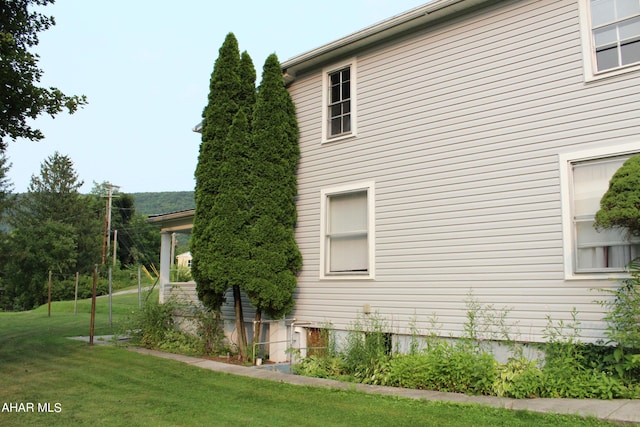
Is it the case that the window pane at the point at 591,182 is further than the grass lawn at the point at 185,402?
Yes

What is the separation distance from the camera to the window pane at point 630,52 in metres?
6.90

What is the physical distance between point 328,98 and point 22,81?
5.86 metres

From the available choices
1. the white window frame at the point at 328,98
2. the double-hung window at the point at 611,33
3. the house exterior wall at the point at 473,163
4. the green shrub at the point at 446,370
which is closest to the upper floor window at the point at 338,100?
the white window frame at the point at 328,98

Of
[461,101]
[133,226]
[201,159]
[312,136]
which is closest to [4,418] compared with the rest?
[201,159]

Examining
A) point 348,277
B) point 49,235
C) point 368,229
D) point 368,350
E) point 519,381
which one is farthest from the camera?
point 49,235

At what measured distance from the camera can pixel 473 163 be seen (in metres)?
8.15

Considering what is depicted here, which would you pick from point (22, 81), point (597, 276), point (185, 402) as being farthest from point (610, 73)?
point (22, 81)

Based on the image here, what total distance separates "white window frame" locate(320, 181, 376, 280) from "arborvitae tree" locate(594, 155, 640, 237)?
4.03 meters

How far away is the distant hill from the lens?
106119mm

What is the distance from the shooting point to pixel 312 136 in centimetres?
1073

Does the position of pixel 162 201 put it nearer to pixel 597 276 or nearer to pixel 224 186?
pixel 224 186

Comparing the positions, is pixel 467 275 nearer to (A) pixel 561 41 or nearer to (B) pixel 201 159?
(A) pixel 561 41

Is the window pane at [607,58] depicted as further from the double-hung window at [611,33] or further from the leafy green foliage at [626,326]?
the leafy green foliage at [626,326]

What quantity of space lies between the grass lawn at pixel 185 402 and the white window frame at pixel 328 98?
500 centimetres
